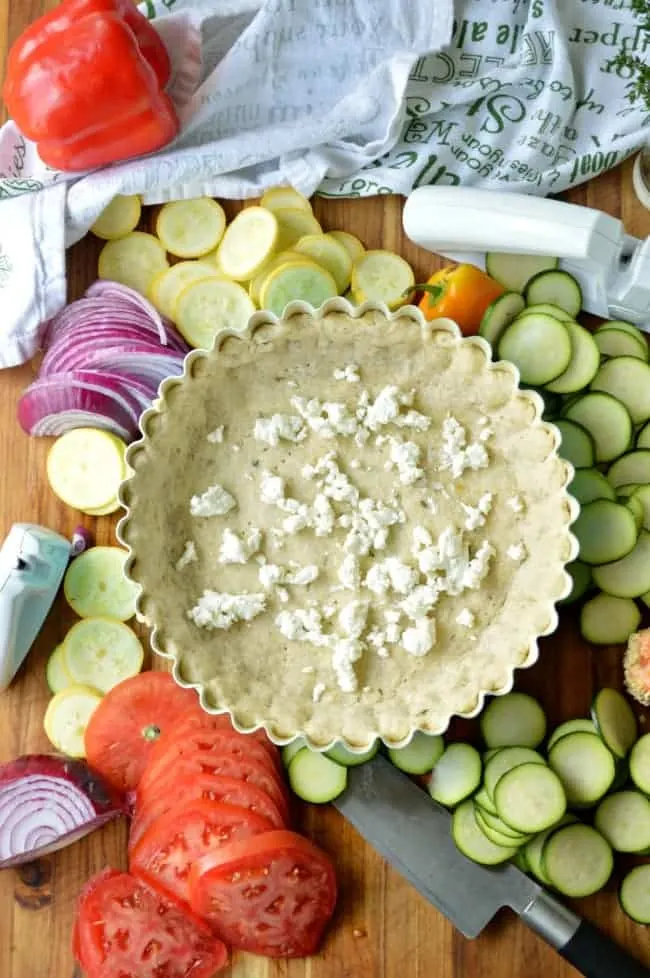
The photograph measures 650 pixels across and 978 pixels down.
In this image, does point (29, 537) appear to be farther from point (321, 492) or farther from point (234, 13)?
point (234, 13)

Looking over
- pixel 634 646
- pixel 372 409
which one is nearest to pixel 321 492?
pixel 372 409

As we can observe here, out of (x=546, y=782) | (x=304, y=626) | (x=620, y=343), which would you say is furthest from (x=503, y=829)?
(x=620, y=343)

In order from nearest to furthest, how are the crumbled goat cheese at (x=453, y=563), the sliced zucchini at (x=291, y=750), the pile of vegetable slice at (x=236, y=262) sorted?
the crumbled goat cheese at (x=453, y=563), the sliced zucchini at (x=291, y=750), the pile of vegetable slice at (x=236, y=262)

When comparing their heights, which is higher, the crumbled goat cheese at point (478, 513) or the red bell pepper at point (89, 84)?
the red bell pepper at point (89, 84)

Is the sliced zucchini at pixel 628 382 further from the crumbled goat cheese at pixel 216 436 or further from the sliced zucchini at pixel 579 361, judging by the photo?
the crumbled goat cheese at pixel 216 436

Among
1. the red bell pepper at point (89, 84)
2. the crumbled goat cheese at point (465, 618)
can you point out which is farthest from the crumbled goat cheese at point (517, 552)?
the red bell pepper at point (89, 84)

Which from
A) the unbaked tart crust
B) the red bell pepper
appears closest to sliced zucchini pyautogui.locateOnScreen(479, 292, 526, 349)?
the unbaked tart crust
